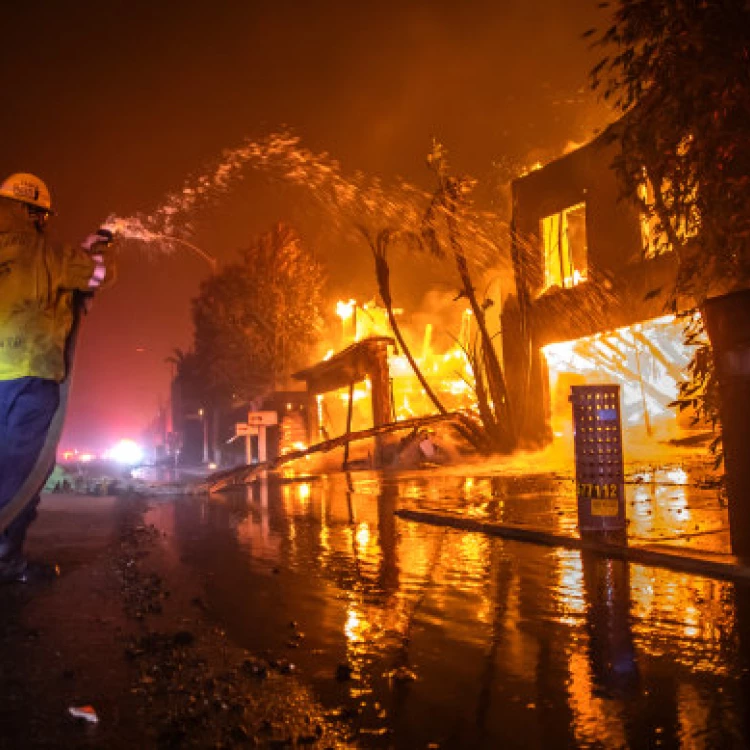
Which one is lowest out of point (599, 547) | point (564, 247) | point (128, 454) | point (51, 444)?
point (599, 547)

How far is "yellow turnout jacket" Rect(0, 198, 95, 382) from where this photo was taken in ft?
16.8

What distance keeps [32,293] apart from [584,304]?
16.8m

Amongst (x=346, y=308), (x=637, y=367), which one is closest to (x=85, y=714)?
(x=637, y=367)

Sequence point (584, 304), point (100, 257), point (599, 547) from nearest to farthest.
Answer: point (100, 257) → point (599, 547) → point (584, 304)

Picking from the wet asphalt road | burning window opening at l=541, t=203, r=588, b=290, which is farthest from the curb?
burning window opening at l=541, t=203, r=588, b=290

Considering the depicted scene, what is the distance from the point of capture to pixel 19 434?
5.16 meters

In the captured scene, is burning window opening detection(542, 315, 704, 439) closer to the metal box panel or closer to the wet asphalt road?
the metal box panel

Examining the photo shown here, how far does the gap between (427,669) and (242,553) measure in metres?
4.11

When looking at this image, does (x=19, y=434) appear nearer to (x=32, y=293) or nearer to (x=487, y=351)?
(x=32, y=293)

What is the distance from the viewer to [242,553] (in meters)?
7.29

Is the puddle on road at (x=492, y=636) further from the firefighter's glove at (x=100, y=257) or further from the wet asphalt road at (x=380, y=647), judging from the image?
the firefighter's glove at (x=100, y=257)

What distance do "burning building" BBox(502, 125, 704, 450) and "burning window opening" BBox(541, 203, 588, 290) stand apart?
0.09ft

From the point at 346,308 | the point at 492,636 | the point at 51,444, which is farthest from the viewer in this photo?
the point at 346,308

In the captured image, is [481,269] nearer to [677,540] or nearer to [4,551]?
[677,540]
